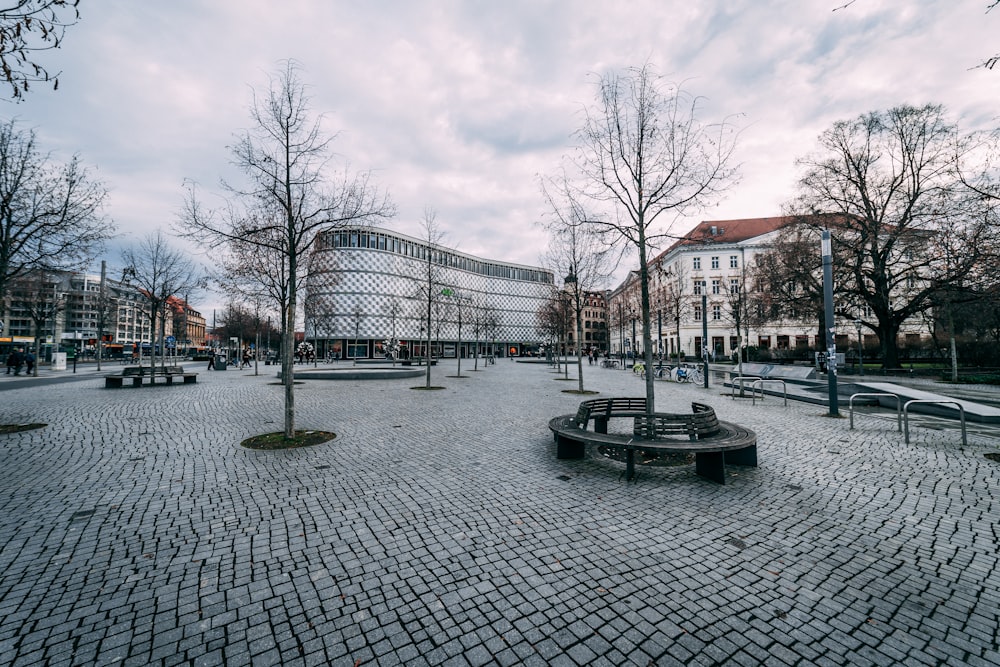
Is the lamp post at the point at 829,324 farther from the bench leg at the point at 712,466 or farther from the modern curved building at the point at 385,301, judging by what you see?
the modern curved building at the point at 385,301

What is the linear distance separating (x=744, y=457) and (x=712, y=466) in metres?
1.12

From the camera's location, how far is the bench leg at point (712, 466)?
5.45m

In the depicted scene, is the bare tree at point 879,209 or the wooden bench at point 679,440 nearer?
the wooden bench at point 679,440

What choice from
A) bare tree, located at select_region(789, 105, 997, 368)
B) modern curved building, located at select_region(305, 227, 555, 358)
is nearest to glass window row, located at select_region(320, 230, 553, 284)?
modern curved building, located at select_region(305, 227, 555, 358)

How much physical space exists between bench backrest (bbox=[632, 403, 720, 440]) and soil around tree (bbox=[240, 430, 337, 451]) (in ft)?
19.6

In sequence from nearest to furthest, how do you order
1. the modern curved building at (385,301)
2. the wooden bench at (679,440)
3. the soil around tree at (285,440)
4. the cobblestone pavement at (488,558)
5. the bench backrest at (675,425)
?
the cobblestone pavement at (488,558) < the wooden bench at (679,440) < the bench backrest at (675,425) < the soil around tree at (285,440) < the modern curved building at (385,301)

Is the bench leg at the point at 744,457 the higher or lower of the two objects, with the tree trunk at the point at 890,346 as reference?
lower

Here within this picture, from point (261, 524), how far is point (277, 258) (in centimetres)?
1731

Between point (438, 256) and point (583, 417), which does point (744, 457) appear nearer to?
point (583, 417)

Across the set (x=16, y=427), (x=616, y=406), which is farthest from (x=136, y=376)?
(x=616, y=406)

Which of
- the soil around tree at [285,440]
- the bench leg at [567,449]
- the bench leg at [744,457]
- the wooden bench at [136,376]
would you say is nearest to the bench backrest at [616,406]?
the bench leg at [567,449]

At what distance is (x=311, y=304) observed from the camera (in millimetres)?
23219

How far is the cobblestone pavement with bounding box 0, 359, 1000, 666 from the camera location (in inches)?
99.3

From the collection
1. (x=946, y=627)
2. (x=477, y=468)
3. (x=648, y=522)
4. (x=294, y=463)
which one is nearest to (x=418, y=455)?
(x=477, y=468)
